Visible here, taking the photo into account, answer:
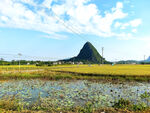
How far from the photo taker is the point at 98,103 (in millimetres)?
8414

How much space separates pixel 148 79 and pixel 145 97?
11.4 meters

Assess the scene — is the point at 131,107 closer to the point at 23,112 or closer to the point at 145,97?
the point at 145,97

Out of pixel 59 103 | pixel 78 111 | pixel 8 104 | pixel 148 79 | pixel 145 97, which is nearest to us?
pixel 78 111

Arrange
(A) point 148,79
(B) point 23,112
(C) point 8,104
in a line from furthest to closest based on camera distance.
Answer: (A) point 148,79 → (C) point 8,104 → (B) point 23,112

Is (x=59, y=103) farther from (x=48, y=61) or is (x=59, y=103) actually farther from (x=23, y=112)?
(x=48, y=61)

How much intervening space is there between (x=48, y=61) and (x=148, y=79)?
86.3m

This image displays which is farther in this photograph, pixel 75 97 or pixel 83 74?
pixel 83 74

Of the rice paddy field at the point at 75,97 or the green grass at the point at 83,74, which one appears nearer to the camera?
the rice paddy field at the point at 75,97

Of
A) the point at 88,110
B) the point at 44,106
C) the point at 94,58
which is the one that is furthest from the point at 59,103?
the point at 94,58

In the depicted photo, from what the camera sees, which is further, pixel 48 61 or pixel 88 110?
pixel 48 61

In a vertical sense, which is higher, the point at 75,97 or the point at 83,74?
the point at 83,74

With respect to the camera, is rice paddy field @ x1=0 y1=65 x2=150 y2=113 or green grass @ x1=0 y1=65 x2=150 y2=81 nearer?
rice paddy field @ x1=0 y1=65 x2=150 y2=113

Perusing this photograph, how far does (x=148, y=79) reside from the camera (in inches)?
766

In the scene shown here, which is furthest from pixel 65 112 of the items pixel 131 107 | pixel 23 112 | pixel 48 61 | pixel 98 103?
pixel 48 61
